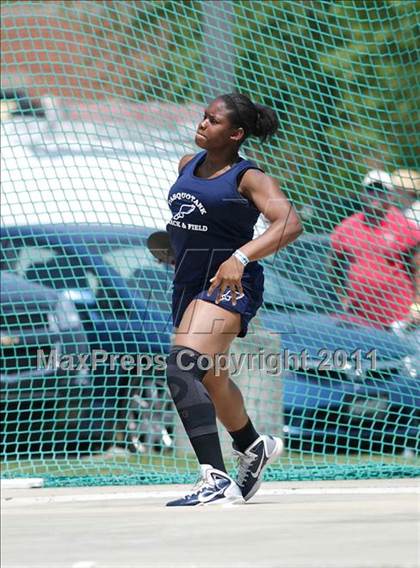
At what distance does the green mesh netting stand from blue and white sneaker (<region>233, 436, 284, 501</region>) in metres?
2.04

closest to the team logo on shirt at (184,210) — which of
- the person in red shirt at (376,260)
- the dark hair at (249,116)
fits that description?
the dark hair at (249,116)

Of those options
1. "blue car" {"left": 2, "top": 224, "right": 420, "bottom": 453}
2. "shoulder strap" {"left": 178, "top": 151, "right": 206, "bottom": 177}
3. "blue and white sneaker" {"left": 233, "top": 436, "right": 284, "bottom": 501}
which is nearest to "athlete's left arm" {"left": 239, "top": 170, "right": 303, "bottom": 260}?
"shoulder strap" {"left": 178, "top": 151, "right": 206, "bottom": 177}

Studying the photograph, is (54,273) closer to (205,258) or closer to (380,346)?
(380,346)

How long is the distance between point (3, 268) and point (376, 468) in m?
2.72

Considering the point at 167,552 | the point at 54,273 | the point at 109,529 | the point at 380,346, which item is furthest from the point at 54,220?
the point at 167,552

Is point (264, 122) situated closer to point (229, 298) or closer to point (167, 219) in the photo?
point (229, 298)

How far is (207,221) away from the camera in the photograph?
234 inches

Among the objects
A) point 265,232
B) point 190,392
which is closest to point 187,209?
point 265,232

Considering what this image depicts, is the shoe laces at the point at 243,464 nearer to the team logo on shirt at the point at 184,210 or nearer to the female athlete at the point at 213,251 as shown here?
the female athlete at the point at 213,251

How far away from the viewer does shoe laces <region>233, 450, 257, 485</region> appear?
6457 mm

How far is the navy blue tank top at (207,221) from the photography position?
593 centimetres

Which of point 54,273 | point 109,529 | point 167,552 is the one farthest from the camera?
point 54,273

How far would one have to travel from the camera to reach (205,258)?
604 cm

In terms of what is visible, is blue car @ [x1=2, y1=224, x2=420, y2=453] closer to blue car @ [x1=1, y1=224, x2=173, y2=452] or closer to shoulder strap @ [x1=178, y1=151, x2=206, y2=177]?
blue car @ [x1=1, y1=224, x2=173, y2=452]
